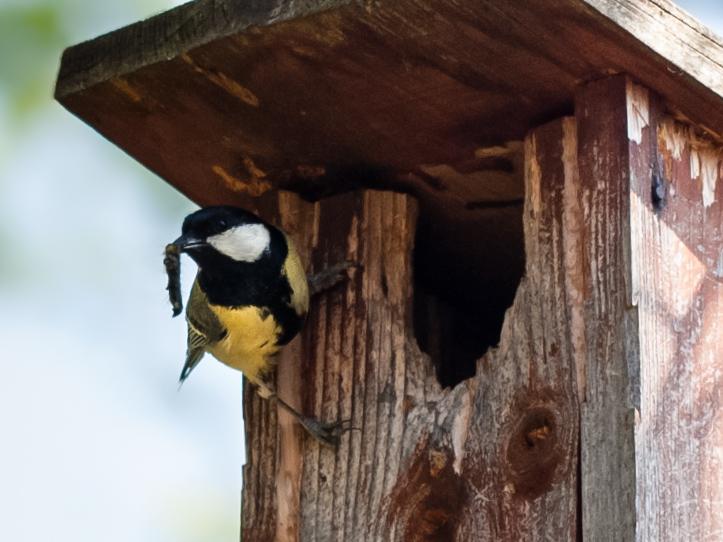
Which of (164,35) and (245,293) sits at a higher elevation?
(164,35)

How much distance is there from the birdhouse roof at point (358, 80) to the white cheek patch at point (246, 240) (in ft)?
0.41

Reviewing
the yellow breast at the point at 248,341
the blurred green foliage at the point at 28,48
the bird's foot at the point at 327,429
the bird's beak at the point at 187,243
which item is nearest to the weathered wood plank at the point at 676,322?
the bird's foot at the point at 327,429

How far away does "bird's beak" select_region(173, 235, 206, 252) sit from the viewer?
9.48ft

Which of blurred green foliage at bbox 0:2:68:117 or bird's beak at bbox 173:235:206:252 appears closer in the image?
bird's beak at bbox 173:235:206:252

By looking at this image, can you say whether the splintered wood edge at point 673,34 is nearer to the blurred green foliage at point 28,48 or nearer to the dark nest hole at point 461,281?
the dark nest hole at point 461,281

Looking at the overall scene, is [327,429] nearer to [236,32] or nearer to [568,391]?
[568,391]

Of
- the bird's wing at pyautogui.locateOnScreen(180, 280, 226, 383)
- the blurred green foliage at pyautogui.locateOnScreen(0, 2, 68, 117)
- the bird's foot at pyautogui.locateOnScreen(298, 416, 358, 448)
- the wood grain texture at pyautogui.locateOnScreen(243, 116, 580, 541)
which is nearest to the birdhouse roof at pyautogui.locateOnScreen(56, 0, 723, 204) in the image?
the wood grain texture at pyautogui.locateOnScreen(243, 116, 580, 541)

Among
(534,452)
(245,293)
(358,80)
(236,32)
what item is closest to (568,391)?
(534,452)

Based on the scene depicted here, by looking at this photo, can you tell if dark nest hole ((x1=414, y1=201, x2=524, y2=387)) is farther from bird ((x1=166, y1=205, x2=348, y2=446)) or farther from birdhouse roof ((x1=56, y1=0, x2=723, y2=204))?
bird ((x1=166, y1=205, x2=348, y2=446))

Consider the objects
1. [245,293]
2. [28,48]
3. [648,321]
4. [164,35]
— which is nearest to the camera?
[648,321]

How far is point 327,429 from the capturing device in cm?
258

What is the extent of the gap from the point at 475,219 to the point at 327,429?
0.60 m

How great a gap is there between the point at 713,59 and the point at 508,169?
0.55 m

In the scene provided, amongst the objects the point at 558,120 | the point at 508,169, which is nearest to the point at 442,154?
the point at 508,169
